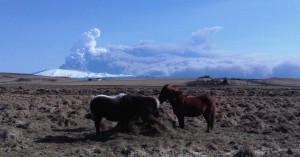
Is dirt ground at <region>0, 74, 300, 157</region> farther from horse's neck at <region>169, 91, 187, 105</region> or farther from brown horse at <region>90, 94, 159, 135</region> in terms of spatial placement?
horse's neck at <region>169, 91, 187, 105</region>

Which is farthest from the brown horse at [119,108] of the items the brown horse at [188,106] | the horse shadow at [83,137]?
the brown horse at [188,106]

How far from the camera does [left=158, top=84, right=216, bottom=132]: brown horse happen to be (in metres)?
18.2

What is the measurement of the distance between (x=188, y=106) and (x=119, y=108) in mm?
2951

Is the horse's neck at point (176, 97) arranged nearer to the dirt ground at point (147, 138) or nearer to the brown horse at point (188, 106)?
the brown horse at point (188, 106)

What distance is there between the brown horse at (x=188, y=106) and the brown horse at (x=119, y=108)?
63.8 inches

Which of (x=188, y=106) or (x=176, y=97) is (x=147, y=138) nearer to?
(x=188, y=106)

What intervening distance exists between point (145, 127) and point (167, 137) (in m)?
1.14

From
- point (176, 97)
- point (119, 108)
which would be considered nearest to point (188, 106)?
point (176, 97)

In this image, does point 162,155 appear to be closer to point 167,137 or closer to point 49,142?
point 167,137

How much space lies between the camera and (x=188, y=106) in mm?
18250

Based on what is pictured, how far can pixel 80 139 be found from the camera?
15.7 m

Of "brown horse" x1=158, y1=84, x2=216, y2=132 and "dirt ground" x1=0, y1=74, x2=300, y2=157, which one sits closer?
"dirt ground" x1=0, y1=74, x2=300, y2=157

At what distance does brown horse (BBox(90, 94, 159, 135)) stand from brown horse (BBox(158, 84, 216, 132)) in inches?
63.8

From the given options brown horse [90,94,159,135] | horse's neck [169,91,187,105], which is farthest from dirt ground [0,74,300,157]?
horse's neck [169,91,187,105]
